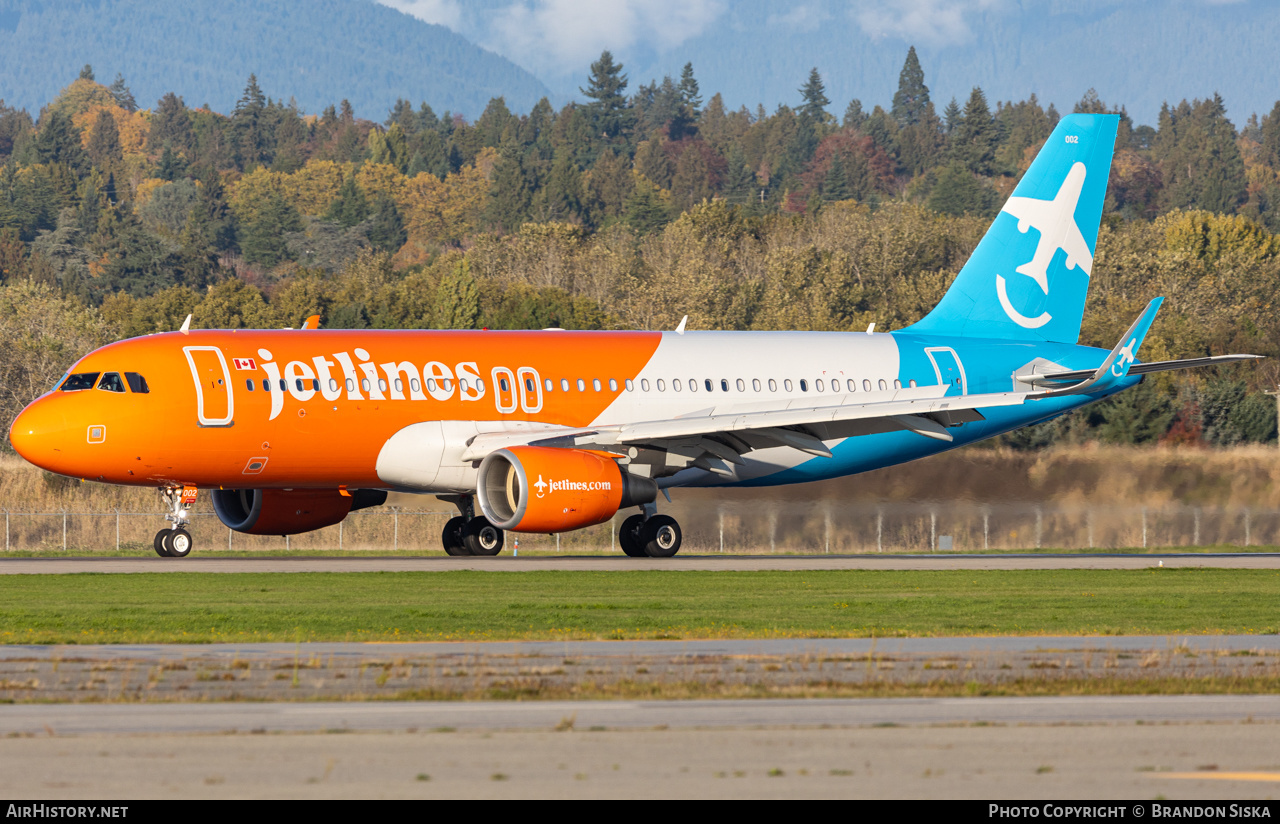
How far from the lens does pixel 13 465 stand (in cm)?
4816

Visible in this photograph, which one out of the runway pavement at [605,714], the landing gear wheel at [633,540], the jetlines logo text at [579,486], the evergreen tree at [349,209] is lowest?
the runway pavement at [605,714]

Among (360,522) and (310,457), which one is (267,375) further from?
(360,522)

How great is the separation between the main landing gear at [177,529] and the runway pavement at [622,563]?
367 mm

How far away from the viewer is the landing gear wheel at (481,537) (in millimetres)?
36906

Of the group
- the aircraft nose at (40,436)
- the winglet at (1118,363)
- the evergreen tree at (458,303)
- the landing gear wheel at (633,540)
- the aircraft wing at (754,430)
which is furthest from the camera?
the evergreen tree at (458,303)

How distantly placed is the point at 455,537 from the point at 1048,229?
16048 millimetres

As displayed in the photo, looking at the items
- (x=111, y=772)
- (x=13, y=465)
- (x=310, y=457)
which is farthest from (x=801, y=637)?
(x=13, y=465)

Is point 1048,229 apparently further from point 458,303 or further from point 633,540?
point 458,303

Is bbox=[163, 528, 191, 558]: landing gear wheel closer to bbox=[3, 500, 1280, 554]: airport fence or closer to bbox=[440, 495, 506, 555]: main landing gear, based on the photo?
bbox=[440, 495, 506, 555]: main landing gear

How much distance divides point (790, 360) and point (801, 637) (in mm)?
19611

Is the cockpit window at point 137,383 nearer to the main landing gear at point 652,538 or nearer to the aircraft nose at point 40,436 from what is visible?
the aircraft nose at point 40,436

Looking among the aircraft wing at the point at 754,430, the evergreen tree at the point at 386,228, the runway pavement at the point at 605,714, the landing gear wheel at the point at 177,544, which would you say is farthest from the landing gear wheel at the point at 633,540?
the evergreen tree at the point at 386,228

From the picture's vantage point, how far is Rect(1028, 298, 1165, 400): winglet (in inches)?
1401

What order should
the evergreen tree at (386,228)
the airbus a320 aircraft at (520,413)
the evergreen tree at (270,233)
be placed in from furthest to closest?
1. the evergreen tree at (386,228)
2. the evergreen tree at (270,233)
3. the airbus a320 aircraft at (520,413)
